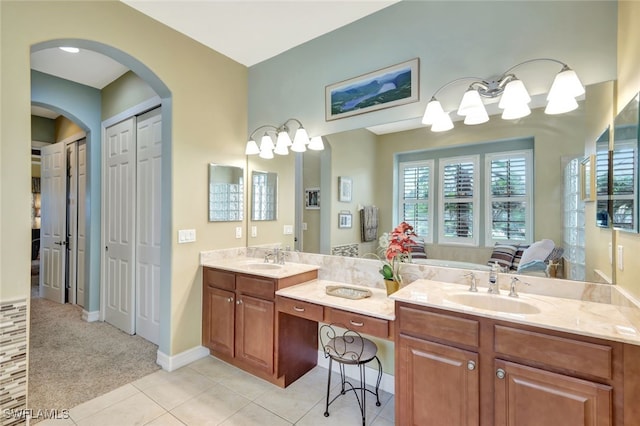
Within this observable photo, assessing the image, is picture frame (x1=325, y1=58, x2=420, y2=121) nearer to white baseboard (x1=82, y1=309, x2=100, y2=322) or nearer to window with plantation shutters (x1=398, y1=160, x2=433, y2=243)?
window with plantation shutters (x1=398, y1=160, x2=433, y2=243)

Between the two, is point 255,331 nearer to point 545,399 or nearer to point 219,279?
point 219,279

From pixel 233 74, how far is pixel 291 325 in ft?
8.60

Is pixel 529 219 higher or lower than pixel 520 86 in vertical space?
lower

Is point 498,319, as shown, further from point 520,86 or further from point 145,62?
point 145,62

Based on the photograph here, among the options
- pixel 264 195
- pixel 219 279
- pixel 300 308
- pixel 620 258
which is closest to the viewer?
pixel 620 258

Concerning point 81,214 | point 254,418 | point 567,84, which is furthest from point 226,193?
point 567,84

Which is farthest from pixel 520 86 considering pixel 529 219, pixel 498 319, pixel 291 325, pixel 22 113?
pixel 22 113

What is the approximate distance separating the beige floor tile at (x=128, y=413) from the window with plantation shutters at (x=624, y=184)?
2940 millimetres

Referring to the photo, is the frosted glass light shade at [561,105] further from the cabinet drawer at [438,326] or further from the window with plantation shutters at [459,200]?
the cabinet drawer at [438,326]

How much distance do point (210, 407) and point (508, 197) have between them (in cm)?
250

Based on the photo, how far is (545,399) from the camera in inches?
52.4

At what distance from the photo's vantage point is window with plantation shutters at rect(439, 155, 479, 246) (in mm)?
2072

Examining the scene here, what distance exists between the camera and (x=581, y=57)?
1706 millimetres

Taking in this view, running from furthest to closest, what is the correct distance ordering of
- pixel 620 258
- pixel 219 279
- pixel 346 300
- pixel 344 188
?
1. pixel 219 279
2. pixel 344 188
3. pixel 346 300
4. pixel 620 258
